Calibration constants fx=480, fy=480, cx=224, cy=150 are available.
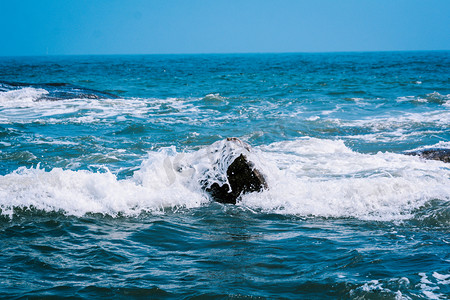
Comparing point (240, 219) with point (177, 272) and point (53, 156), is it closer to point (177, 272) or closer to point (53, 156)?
point (177, 272)

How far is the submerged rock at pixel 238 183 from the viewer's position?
7650 millimetres

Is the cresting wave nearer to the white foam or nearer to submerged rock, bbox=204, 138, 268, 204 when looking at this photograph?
submerged rock, bbox=204, 138, 268, 204

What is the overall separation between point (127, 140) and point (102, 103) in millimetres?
8846

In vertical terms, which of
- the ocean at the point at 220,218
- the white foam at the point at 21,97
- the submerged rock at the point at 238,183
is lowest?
the ocean at the point at 220,218

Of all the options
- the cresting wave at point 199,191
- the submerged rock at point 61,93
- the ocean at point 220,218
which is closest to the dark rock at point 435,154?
the ocean at point 220,218

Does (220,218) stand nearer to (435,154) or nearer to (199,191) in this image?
(199,191)

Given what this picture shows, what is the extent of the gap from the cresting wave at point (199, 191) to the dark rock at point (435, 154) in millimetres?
1175

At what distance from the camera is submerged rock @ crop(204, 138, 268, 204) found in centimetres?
765

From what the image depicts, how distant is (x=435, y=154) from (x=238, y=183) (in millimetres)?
5215

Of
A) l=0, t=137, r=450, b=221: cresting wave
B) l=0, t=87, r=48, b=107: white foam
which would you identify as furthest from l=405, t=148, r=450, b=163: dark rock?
l=0, t=87, r=48, b=107: white foam

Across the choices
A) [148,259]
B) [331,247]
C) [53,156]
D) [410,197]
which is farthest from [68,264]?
[53,156]

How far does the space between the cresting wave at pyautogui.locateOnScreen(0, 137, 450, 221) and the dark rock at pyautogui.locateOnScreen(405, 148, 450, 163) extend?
1175 millimetres

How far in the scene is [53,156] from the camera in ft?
A: 37.7

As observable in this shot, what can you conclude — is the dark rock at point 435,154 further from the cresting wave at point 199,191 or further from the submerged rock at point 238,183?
the submerged rock at point 238,183
